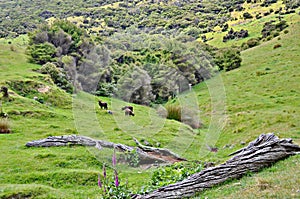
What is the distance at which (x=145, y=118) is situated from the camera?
2469cm

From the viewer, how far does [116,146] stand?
18094mm

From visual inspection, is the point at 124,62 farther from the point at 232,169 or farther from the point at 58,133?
the point at 232,169

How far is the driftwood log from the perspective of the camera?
701 inches

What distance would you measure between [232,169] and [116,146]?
335 inches

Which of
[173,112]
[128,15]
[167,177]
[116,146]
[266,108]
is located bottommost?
[266,108]

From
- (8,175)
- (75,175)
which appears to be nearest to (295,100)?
(75,175)

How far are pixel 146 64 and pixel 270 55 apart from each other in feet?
83.1

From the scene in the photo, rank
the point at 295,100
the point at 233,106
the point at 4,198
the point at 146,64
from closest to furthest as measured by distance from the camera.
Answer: the point at 4,198
the point at 146,64
the point at 295,100
the point at 233,106

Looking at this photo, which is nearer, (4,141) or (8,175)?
(8,175)

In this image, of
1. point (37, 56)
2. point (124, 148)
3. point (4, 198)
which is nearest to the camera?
point (4, 198)

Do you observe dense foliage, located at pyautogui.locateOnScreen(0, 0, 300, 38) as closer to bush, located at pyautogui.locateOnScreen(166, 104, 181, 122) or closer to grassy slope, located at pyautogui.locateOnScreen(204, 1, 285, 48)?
grassy slope, located at pyautogui.locateOnScreen(204, 1, 285, 48)

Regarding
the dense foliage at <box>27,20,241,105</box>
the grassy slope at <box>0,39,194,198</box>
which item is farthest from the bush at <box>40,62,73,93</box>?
the grassy slope at <box>0,39,194,198</box>

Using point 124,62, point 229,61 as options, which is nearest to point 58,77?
point 124,62

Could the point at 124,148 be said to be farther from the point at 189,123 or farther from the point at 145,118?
the point at 189,123
